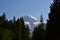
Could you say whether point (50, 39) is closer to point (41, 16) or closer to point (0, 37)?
point (0, 37)

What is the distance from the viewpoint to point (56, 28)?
28.8 m

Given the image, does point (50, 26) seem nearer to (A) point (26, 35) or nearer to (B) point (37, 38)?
(B) point (37, 38)

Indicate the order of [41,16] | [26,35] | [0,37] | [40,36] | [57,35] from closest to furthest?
[57,35], [0,37], [40,36], [26,35], [41,16]

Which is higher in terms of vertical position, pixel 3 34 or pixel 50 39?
pixel 3 34

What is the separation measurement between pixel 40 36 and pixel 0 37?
41.0 metres

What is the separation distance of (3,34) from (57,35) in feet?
84.3

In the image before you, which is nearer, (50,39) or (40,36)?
(50,39)

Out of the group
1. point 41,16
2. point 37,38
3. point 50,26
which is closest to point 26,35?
point 37,38

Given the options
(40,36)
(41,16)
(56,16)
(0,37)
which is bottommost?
(56,16)

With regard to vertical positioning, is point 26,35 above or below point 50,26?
above

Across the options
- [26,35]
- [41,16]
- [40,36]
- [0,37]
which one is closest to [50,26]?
[0,37]

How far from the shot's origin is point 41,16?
146 m

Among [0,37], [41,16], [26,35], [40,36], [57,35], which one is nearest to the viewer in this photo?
[57,35]

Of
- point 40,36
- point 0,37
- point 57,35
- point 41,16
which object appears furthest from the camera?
point 41,16
